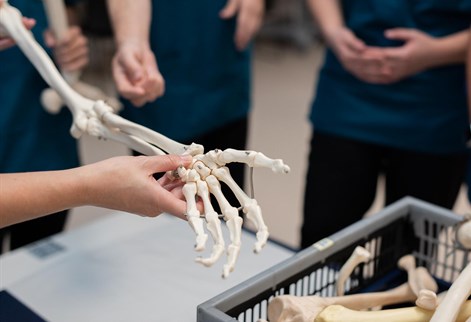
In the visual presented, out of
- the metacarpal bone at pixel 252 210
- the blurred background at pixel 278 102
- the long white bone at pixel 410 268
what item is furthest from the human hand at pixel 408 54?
the metacarpal bone at pixel 252 210

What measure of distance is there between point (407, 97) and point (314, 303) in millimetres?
699

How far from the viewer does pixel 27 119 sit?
1.32 metres

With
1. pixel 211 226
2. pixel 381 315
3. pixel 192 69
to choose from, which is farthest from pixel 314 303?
pixel 192 69

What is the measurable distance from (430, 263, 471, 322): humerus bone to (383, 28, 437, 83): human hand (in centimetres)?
62

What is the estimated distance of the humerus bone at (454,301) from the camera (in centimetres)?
77

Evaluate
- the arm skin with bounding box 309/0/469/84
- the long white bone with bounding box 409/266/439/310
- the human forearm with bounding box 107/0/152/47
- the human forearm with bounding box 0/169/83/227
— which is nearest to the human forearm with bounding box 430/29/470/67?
the arm skin with bounding box 309/0/469/84

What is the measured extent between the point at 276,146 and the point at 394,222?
1995 millimetres

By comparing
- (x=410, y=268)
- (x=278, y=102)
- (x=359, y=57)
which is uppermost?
(x=359, y=57)

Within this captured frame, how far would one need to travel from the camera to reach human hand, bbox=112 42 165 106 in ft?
3.79

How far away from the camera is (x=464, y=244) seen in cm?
94

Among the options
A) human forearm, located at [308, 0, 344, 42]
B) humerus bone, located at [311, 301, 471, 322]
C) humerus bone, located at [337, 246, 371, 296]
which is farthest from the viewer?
human forearm, located at [308, 0, 344, 42]

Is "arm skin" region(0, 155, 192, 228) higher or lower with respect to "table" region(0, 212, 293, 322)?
higher

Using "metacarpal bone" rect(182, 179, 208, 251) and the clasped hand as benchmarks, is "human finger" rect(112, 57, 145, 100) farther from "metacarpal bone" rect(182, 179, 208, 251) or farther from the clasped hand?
the clasped hand

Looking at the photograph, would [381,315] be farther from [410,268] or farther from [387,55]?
[387,55]
